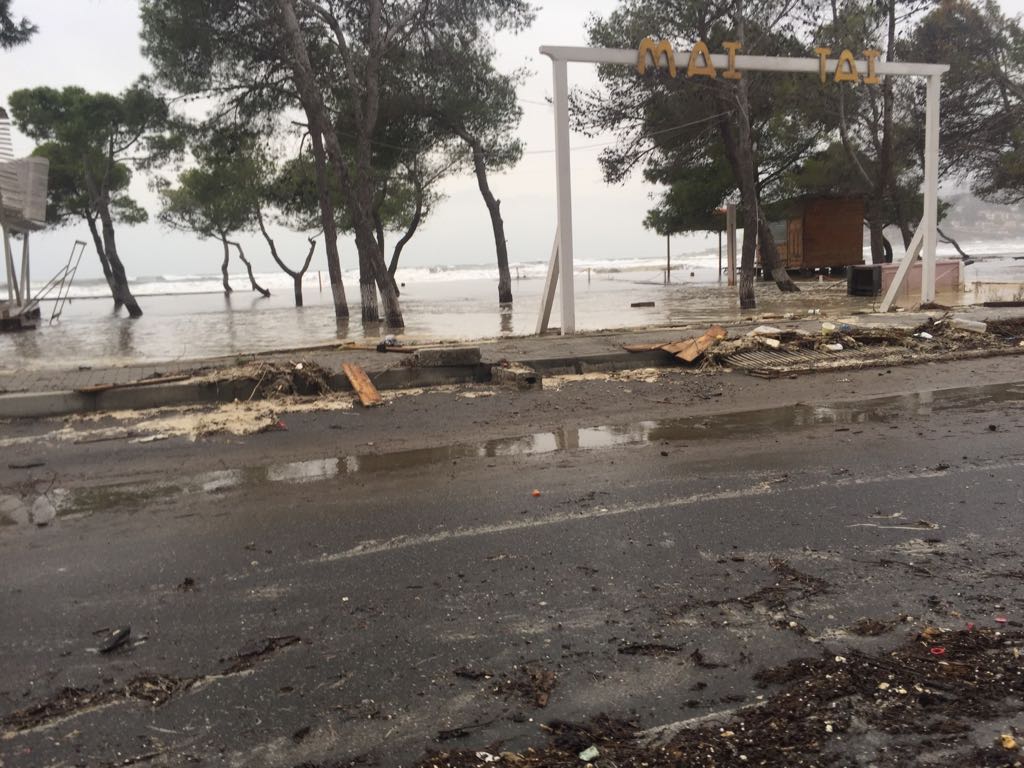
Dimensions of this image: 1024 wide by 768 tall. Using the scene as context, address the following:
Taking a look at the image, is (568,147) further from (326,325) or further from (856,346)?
(326,325)

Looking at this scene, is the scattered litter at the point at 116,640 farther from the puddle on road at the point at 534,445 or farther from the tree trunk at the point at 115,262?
the tree trunk at the point at 115,262

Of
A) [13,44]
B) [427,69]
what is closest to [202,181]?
[427,69]

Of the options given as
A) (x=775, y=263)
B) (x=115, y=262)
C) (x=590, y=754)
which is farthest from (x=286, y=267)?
(x=590, y=754)

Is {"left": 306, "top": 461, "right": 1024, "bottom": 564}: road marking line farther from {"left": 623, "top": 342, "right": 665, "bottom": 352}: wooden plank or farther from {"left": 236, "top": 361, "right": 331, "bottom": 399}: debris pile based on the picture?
{"left": 623, "top": 342, "right": 665, "bottom": 352}: wooden plank

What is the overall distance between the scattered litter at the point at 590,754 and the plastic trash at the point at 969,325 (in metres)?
11.2

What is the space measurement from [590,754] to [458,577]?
1458 millimetres

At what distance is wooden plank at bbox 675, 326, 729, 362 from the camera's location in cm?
1036

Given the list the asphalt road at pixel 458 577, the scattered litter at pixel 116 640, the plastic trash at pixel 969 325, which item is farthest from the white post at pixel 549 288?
the scattered litter at pixel 116 640

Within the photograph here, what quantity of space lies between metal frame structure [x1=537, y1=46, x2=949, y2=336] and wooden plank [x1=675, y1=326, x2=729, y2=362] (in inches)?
103

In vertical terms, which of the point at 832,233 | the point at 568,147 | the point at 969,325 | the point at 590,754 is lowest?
the point at 590,754

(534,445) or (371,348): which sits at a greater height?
(371,348)

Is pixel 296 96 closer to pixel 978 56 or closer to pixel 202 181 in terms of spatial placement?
pixel 202 181

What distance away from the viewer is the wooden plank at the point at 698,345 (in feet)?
34.0

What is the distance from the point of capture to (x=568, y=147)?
12875mm
